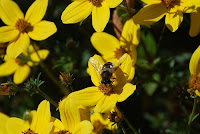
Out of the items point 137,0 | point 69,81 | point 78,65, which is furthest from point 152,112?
point 69,81

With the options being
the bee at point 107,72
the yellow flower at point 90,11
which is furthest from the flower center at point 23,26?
the bee at point 107,72

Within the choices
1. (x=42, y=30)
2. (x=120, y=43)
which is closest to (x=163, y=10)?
(x=120, y=43)

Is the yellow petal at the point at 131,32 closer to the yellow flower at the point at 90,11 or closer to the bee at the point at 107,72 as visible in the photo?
the yellow flower at the point at 90,11

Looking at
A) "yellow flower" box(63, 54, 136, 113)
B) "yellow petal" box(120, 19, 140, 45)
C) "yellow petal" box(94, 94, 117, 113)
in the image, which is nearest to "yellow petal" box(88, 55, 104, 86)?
"yellow flower" box(63, 54, 136, 113)

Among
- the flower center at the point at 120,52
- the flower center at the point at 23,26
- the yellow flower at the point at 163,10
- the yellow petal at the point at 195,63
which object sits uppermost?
the flower center at the point at 23,26

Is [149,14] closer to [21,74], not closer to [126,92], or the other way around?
[126,92]

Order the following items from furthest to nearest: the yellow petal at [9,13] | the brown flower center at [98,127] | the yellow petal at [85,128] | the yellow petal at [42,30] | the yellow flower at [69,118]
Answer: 1. the yellow petal at [9,13]
2. the yellow petal at [42,30]
3. the brown flower center at [98,127]
4. the yellow flower at [69,118]
5. the yellow petal at [85,128]

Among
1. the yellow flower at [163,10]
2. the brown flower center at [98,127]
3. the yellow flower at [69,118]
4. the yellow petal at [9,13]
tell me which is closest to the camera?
the yellow flower at [69,118]

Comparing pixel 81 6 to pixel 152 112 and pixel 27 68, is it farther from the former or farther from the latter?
pixel 152 112
